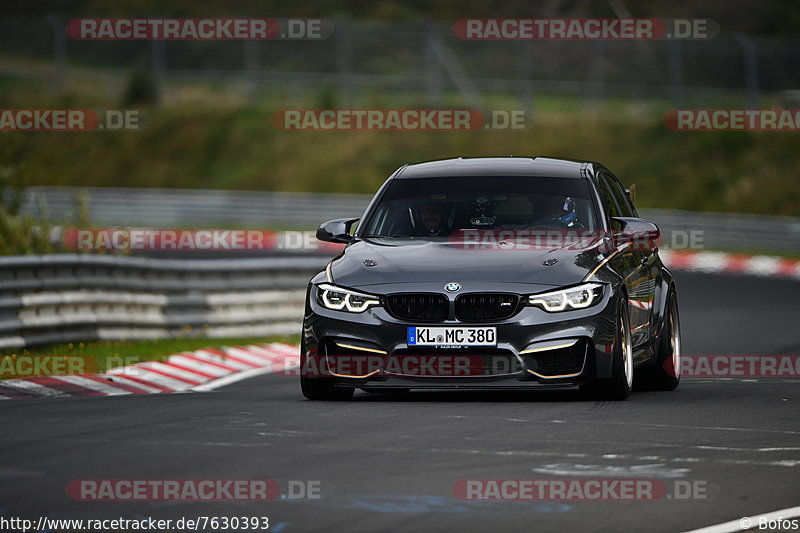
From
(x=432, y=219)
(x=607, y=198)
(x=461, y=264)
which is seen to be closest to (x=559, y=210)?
(x=607, y=198)

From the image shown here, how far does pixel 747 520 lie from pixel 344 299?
420 centimetres

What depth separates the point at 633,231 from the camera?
11133 millimetres

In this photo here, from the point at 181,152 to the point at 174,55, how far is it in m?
3.31

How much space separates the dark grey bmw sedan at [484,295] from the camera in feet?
33.2

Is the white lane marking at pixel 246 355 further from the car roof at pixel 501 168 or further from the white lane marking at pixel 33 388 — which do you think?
the car roof at pixel 501 168

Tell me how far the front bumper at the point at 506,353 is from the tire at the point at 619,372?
0.14 m

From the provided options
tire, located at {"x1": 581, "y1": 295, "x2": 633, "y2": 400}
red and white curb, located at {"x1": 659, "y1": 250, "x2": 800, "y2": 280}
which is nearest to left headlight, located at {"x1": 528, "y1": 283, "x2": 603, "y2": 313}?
tire, located at {"x1": 581, "y1": 295, "x2": 633, "y2": 400}

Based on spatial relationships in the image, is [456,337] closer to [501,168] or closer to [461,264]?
[461,264]

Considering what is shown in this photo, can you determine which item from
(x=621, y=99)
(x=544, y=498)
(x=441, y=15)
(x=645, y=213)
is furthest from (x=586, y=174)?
(x=441, y=15)

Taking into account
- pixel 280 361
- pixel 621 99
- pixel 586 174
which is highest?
pixel 621 99

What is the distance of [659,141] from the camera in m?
49.7

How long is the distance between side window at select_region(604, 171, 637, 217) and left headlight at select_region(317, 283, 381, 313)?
284cm

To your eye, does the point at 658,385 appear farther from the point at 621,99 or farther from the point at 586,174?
the point at 621,99

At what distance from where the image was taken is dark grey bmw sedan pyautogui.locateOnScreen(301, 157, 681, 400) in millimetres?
10125
